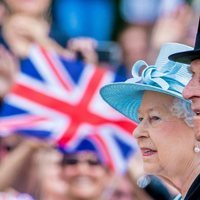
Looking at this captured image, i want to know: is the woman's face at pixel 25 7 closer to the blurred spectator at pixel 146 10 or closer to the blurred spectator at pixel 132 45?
the blurred spectator at pixel 132 45

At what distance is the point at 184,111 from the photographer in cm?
477

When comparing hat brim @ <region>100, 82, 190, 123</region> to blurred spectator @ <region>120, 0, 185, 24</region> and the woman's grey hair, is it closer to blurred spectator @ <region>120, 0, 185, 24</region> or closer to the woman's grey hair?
the woman's grey hair

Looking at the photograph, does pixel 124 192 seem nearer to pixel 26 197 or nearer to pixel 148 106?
pixel 26 197

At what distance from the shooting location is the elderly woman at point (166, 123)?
468 centimetres

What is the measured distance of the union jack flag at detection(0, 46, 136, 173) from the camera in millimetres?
8977

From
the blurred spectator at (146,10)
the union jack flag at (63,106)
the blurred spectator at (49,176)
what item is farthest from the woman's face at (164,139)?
the blurred spectator at (146,10)

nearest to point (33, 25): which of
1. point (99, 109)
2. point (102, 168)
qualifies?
point (99, 109)

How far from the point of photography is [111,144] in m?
9.09

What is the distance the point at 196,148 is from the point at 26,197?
3.43m

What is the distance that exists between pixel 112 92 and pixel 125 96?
6 centimetres

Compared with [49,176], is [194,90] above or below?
above

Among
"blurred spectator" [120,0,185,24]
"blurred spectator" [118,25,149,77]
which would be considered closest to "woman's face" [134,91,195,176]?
"blurred spectator" [118,25,149,77]

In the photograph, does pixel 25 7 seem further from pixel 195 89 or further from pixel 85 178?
pixel 195 89

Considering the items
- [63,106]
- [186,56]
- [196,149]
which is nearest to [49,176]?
[63,106]
